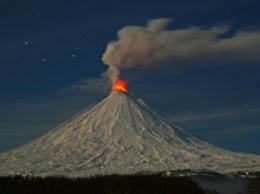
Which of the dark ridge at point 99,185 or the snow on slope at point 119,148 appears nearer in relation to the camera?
the dark ridge at point 99,185

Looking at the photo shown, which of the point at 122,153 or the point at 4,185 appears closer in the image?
the point at 4,185

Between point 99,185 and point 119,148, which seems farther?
point 119,148

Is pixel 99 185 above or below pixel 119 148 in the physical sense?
below

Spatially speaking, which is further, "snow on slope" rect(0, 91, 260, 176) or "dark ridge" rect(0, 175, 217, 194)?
"snow on slope" rect(0, 91, 260, 176)


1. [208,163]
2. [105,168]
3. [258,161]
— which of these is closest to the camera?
[105,168]

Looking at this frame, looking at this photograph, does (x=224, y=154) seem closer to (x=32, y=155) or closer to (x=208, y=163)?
(x=208, y=163)

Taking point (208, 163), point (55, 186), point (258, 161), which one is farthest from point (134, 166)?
point (55, 186)

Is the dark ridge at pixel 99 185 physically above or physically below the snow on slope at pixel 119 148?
below

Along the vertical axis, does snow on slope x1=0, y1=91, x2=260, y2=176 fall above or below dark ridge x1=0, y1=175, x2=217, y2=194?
above
